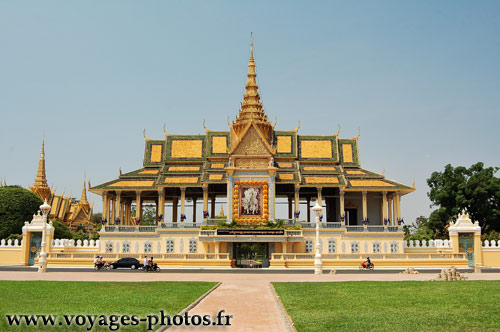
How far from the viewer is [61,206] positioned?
3418 inches

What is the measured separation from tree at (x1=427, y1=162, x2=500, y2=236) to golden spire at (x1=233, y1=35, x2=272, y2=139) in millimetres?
19551

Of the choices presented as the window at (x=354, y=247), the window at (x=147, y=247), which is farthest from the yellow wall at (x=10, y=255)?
the window at (x=354, y=247)

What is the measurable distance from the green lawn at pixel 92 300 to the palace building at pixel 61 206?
65841 mm

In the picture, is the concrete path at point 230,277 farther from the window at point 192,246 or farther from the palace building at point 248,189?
the window at point 192,246

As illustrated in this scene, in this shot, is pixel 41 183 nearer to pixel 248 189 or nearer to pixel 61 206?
pixel 61 206

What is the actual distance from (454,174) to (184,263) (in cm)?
3240

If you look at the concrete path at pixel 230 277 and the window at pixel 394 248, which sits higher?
the window at pixel 394 248

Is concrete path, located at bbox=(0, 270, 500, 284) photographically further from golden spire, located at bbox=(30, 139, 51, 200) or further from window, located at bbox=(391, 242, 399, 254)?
golden spire, located at bbox=(30, 139, 51, 200)

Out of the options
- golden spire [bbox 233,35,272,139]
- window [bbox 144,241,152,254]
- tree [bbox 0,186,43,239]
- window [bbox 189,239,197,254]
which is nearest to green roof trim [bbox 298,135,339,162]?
golden spire [bbox 233,35,272,139]

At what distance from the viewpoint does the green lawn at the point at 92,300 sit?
12.9 m

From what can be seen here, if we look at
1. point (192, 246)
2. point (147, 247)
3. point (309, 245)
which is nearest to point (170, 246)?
point (192, 246)

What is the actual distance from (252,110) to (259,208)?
13.8 metres

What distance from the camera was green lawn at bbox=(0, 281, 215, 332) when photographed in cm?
1294

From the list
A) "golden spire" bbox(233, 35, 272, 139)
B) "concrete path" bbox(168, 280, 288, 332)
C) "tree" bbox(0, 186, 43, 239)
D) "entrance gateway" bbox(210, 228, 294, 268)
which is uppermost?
"golden spire" bbox(233, 35, 272, 139)
